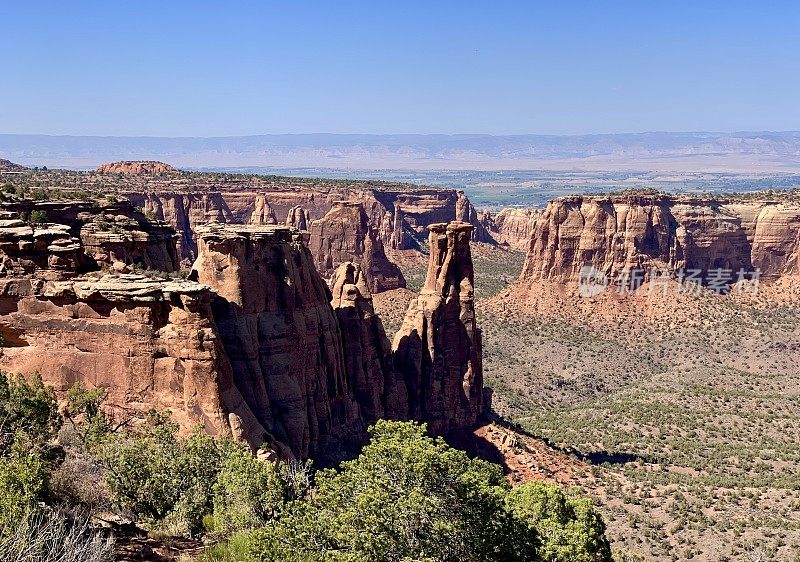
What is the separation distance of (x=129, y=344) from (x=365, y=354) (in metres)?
15.7

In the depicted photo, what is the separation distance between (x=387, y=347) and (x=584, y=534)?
2513cm

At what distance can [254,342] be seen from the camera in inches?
1442

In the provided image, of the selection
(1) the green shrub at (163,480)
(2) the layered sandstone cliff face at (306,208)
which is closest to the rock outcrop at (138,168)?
(2) the layered sandstone cliff face at (306,208)

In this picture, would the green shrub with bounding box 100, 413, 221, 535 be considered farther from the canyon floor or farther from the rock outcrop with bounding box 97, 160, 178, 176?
the rock outcrop with bounding box 97, 160, 178, 176

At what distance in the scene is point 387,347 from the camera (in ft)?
153

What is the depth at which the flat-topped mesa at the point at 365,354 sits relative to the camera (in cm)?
4428

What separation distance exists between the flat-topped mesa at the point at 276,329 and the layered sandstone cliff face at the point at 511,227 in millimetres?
120825

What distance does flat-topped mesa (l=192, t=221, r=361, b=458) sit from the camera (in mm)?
36188

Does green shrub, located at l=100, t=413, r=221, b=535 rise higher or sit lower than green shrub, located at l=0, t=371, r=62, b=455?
lower

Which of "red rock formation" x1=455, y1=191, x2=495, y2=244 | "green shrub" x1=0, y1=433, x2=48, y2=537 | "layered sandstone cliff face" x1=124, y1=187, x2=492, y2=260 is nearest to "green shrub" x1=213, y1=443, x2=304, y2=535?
"green shrub" x1=0, y1=433, x2=48, y2=537

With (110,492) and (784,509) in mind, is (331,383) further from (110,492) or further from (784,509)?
(784,509)

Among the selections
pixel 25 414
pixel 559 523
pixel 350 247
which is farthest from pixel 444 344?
pixel 350 247

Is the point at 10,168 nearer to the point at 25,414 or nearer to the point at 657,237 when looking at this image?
the point at 657,237

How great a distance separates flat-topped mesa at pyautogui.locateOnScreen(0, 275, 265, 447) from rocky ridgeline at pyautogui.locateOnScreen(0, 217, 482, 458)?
0.14 feet
